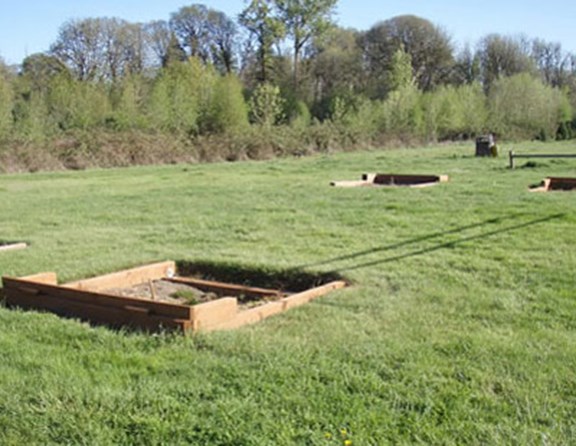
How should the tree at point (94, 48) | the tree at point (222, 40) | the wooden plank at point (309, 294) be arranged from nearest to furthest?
the wooden plank at point (309, 294), the tree at point (94, 48), the tree at point (222, 40)

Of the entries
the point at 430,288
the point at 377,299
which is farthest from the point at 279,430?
the point at 430,288

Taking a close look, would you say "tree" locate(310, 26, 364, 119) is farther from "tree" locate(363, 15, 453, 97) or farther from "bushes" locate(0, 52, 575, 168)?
"bushes" locate(0, 52, 575, 168)

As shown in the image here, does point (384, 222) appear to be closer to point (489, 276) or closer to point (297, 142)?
point (489, 276)

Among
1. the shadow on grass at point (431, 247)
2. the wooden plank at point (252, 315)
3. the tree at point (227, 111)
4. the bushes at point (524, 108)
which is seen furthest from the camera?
the bushes at point (524, 108)

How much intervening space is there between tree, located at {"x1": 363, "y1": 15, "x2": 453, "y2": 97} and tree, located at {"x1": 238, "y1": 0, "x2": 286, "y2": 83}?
388 inches

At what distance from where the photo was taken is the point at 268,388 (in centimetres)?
339

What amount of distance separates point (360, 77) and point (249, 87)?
9026 mm

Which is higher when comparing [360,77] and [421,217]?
[360,77]

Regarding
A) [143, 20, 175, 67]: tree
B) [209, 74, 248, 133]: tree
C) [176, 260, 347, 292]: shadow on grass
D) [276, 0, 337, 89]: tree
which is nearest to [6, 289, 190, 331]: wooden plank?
[176, 260, 347, 292]: shadow on grass

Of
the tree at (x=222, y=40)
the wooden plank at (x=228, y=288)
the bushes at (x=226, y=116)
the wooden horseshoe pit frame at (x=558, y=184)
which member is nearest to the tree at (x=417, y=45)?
the bushes at (x=226, y=116)

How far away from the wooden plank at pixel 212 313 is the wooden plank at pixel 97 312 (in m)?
0.08

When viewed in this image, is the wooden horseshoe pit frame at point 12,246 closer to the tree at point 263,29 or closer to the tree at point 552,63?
the tree at point 263,29

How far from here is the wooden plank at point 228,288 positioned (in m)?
5.62

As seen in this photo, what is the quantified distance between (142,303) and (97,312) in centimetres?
41
